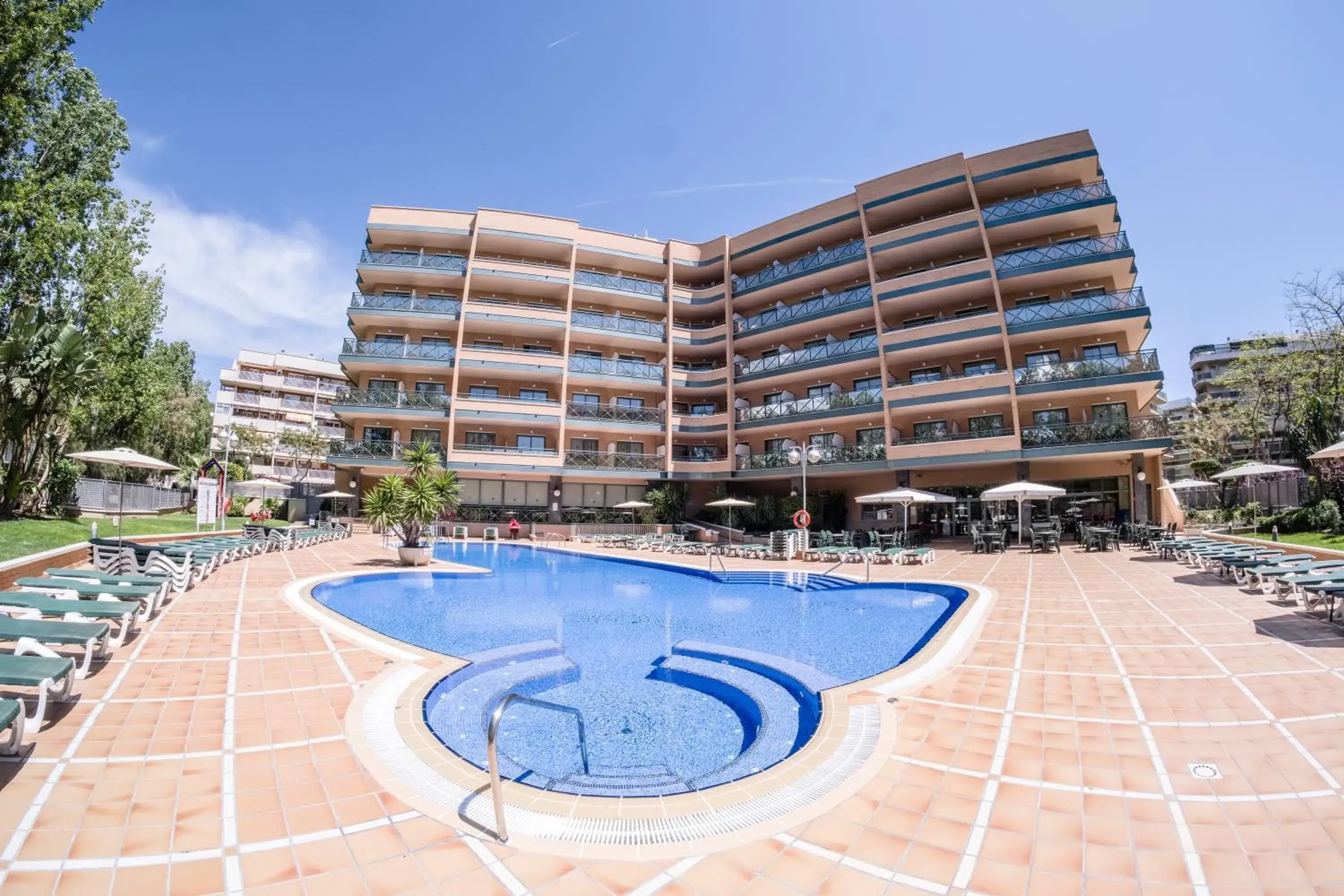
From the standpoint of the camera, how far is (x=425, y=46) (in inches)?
492

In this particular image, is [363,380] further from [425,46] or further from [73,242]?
[425,46]

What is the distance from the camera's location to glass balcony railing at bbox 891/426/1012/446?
75.2ft

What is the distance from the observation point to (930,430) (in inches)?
1014

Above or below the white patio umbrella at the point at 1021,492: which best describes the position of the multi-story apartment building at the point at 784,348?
above

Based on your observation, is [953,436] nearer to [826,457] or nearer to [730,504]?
[826,457]

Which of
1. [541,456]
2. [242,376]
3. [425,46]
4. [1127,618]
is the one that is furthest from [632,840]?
→ [242,376]

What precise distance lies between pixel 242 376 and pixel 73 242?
4411 cm

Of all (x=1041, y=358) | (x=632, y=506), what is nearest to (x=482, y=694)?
(x=632, y=506)

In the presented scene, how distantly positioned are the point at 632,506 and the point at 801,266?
1571 cm

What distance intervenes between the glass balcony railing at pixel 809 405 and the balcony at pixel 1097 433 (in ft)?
20.7

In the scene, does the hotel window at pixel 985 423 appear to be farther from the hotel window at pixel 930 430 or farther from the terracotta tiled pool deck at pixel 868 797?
the terracotta tiled pool deck at pixel 868 797

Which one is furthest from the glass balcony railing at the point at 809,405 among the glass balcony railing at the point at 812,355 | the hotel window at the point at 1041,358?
→ the hotel window at the point at 1041,358

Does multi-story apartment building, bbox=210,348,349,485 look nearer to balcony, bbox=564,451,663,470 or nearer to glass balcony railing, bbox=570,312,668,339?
glass balcony railing, bbox=570,312,668,339

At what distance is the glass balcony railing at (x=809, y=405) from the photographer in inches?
1027
